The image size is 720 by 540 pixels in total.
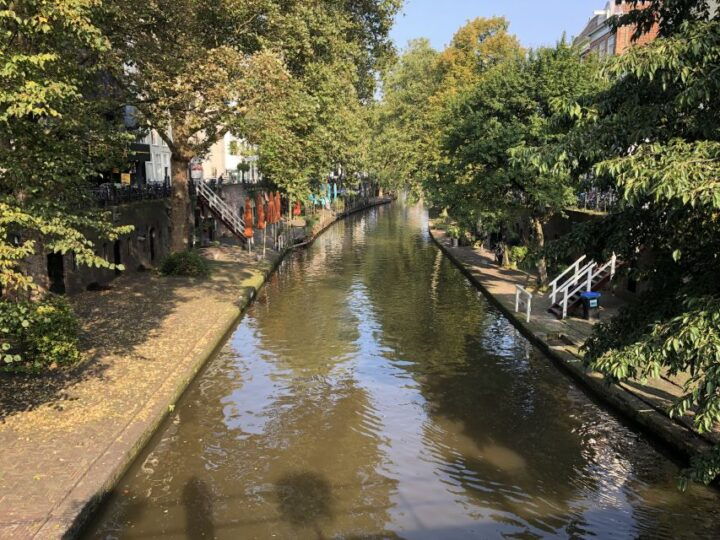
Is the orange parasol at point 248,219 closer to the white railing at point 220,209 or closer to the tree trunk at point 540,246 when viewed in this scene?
the white railing at point 220,209

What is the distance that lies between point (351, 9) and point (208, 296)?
27291 mm

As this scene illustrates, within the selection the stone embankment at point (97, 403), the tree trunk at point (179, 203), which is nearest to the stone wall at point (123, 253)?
the stone embankment at point (97, 403)

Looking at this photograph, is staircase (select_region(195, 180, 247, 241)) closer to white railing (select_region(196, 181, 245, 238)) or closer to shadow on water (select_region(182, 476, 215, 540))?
white railing (select_region(196, 181, 245, 238))

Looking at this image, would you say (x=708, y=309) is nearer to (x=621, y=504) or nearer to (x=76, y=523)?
(x=621, y=504)

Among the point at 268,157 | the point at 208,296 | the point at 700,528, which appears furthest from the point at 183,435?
the point at 268,157

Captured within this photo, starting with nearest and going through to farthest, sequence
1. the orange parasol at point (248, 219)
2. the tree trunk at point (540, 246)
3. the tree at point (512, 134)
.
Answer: the tree at point (512, 134), the tree trunk at point (540, 246), the orange parasol at point (248, 219)

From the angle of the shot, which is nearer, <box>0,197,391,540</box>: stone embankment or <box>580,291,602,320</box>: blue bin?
<box>0,197,391,540</box>: stone embankment

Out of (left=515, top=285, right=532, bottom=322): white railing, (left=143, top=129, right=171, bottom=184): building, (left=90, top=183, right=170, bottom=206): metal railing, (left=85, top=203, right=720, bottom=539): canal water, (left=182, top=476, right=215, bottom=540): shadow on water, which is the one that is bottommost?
(left=182, top=476, right=215, bottom=540): shadow on water

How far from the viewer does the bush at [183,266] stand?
2559 cm

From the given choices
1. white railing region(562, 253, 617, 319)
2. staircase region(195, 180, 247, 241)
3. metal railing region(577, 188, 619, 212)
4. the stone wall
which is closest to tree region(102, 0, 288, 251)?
the stone wall

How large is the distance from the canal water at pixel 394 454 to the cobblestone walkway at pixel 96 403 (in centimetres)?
54

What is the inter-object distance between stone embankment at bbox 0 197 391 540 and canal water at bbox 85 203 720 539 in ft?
1.76

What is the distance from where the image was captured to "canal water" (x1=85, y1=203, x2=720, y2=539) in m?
8.70

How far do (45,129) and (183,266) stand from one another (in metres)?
14.5
